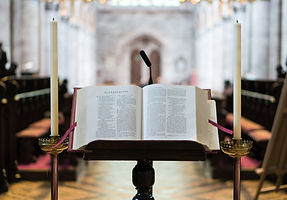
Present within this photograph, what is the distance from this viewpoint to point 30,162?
6414 millimetres

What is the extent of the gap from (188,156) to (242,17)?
1388 centimetres

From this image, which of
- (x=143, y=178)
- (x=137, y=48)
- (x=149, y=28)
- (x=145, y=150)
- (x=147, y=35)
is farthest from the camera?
(x=137, y=48)

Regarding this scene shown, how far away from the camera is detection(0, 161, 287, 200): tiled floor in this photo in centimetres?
505

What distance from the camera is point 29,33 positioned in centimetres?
1406

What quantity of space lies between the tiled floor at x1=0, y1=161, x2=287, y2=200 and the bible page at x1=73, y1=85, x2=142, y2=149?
9.51ft

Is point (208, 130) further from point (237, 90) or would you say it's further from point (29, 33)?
point (29, 33)

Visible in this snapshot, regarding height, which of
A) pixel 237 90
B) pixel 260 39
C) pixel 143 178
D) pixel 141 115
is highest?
pixel 260 39

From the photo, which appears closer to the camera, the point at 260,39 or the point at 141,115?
the point at 141,115

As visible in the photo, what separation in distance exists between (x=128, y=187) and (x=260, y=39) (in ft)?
31.0

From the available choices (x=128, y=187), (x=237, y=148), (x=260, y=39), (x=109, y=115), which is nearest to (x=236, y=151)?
(x=237, y=148)

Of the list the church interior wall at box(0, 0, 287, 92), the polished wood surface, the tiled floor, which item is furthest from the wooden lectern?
the church interior wall at box(0, 0, 287, 92)

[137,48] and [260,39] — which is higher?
[137,48]

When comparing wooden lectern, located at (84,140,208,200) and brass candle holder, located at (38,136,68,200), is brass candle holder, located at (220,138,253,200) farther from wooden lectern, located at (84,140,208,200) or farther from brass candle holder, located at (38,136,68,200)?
brass candle holder, located at (38,136,68,200)

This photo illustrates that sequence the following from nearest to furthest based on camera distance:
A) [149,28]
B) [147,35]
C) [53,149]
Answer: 1. [53,149]
2. [149,28]
3. [147,35]
